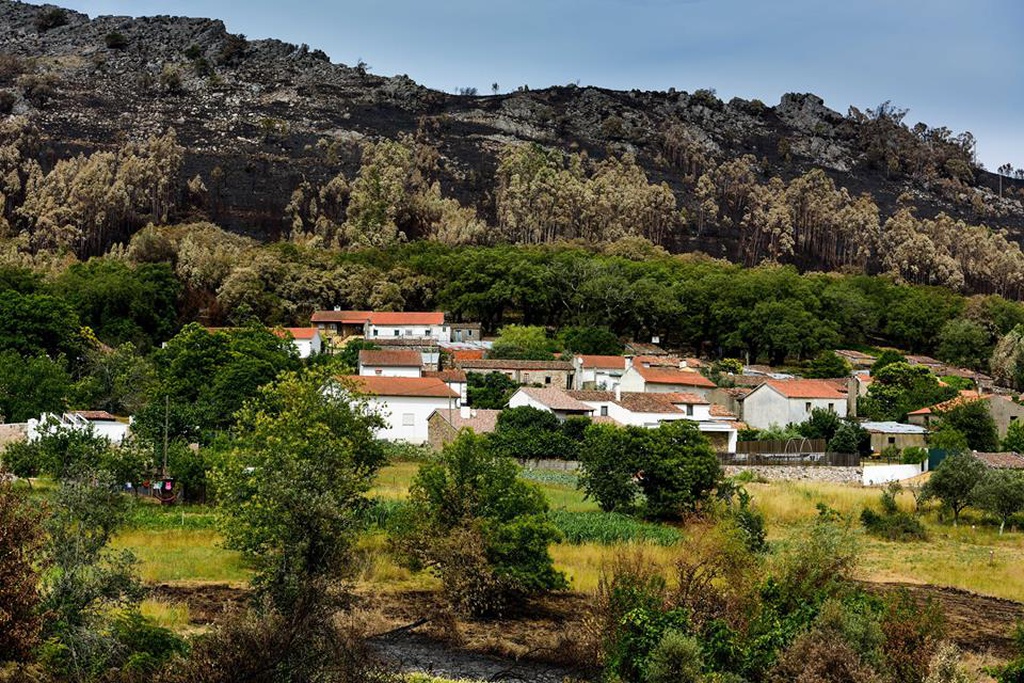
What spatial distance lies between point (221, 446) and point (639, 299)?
46601 mm

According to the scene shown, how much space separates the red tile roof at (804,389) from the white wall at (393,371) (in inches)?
810

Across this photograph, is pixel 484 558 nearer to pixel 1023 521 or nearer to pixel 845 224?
pixel 1023 521

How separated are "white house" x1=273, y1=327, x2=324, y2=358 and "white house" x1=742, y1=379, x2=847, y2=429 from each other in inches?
1111

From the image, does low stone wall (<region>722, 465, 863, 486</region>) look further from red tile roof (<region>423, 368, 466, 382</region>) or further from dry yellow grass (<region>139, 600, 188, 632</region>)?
dry yellow grass (<region>139, 600, 188, 632</region>)

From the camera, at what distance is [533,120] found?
19262 cm

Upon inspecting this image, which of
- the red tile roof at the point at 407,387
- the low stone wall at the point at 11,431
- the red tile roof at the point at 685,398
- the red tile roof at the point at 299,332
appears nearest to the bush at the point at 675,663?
the low stone wall at the point at 11,431

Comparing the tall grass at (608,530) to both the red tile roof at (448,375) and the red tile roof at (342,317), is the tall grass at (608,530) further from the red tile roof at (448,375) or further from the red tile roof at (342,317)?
the red tile roof at (342,317)

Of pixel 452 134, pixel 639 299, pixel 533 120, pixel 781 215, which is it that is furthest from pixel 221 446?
pixel 533 120

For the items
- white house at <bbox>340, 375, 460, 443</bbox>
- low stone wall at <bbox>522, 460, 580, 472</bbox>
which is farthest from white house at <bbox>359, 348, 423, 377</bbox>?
low stone wall at <bbox>522, 460, 580, 472</bbox>

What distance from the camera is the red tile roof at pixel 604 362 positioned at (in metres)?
67.8

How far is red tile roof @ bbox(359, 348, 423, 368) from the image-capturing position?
2469 inches

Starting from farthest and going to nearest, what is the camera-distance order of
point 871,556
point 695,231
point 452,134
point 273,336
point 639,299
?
point 452,134, point 695,231, point 639,299, point 273,336, point 871,556

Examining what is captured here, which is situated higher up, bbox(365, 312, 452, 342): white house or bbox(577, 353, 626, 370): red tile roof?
bbox(365, 312, 452, 342): white house

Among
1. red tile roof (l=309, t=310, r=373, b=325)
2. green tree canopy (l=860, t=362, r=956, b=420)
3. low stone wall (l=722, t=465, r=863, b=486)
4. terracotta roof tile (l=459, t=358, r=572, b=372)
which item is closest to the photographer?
low stone wall (l=722, t=465, r=863, b=486)
